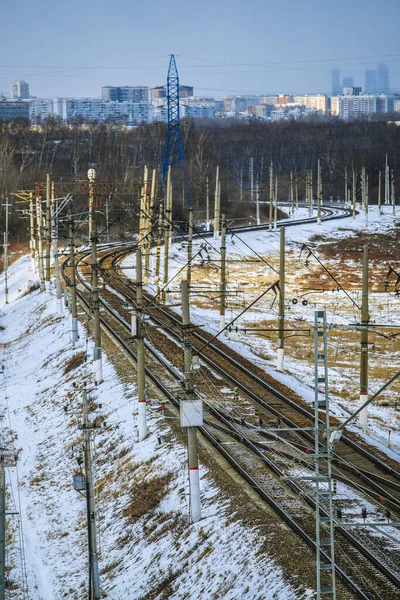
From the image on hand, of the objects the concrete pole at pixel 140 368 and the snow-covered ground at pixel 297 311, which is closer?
Answer: the concrete pole at pixel 140 368

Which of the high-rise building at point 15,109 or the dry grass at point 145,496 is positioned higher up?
the high-rise building at point 15,109

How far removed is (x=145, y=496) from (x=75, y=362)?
1364cm

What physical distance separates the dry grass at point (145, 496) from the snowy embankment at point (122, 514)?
1.2 inches

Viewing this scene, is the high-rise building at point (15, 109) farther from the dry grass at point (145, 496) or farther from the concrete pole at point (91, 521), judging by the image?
the concrete pole at point (91, 521)

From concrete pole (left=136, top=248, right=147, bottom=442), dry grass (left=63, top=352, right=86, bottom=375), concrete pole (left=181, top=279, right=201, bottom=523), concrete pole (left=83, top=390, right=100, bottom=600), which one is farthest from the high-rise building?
concrete pole (left=83, top=390, right=100, bottom=600)

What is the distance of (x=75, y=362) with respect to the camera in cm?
3438

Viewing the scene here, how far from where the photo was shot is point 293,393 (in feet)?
92.7

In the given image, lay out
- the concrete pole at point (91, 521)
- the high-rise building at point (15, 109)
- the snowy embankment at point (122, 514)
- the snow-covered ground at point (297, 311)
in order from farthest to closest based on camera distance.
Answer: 1. the high-rise building at point (15, 109)
2. the snow-covered ground at point (297, 311)
3. the concrete pole at point (91, 521)
4. the snowy embankment at point (122, 514)

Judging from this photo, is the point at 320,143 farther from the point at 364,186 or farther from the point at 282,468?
the point at 282,468

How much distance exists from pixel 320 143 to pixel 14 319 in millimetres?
89262

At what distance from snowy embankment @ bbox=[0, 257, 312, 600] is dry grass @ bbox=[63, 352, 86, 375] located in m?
0.10

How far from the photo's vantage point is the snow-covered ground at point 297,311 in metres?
28.2

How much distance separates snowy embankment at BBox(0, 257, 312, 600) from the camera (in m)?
16.8

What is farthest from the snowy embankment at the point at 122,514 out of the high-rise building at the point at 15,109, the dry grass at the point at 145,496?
the high-rise building at the point at 15,109
